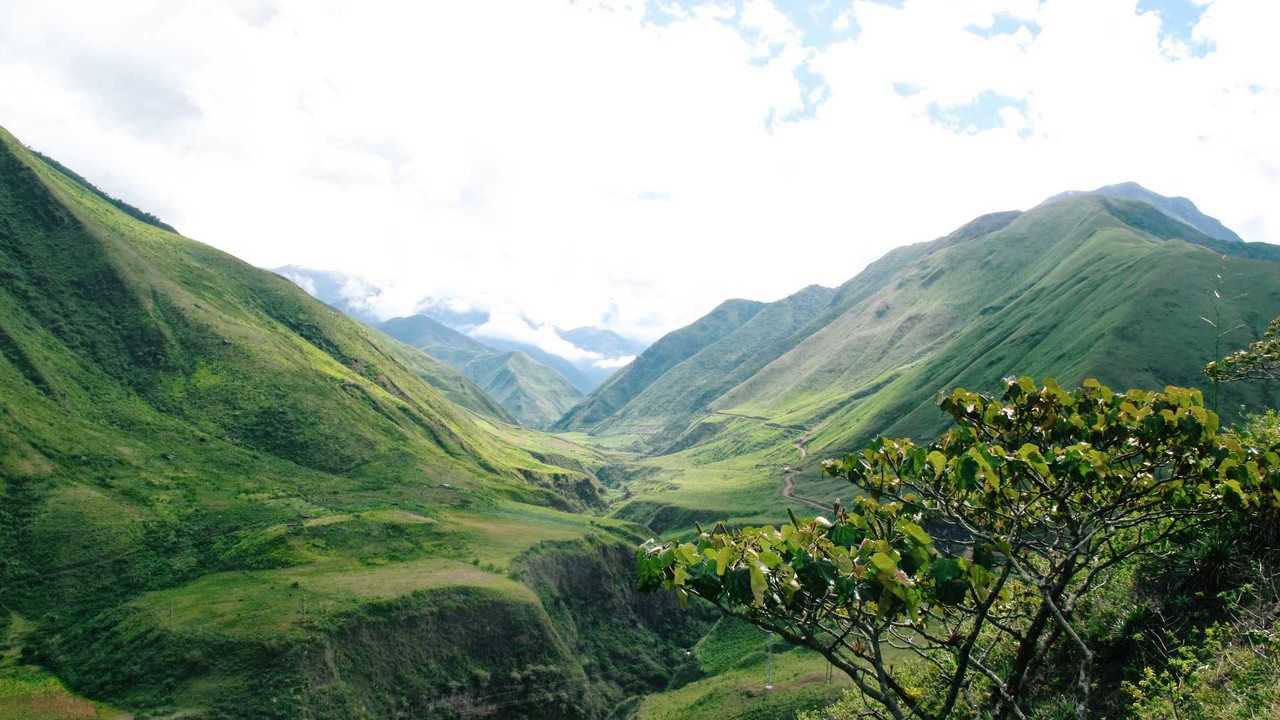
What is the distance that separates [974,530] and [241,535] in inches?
4598

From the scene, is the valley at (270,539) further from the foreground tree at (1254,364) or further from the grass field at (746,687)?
the foreground tree at (1254,364)

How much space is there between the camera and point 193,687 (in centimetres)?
7000

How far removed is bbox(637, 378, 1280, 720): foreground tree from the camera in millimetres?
9586

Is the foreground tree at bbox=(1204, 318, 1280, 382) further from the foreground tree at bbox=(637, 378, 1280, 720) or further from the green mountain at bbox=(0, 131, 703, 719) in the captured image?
the green mountain at bbox=(0, 131, 703, 719)

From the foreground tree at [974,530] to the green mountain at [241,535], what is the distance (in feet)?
263

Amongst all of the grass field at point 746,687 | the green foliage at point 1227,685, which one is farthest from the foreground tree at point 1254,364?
the grass field at point 746,687

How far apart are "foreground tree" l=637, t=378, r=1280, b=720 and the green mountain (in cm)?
8004

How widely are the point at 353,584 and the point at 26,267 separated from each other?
431ft

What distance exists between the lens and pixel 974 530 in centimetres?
1309

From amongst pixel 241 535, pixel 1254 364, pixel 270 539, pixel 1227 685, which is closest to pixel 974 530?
pixel 1227 685

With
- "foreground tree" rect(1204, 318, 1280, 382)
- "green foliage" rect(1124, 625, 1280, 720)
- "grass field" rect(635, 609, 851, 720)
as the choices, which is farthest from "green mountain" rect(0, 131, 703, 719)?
"foreground tree" rect(1204, 318, 1280, 382)

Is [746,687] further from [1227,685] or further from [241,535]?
[1227,685]

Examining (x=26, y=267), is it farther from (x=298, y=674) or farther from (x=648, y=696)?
(x=648, y=696)

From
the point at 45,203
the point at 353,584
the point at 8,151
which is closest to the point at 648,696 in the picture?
the point at 353,584
